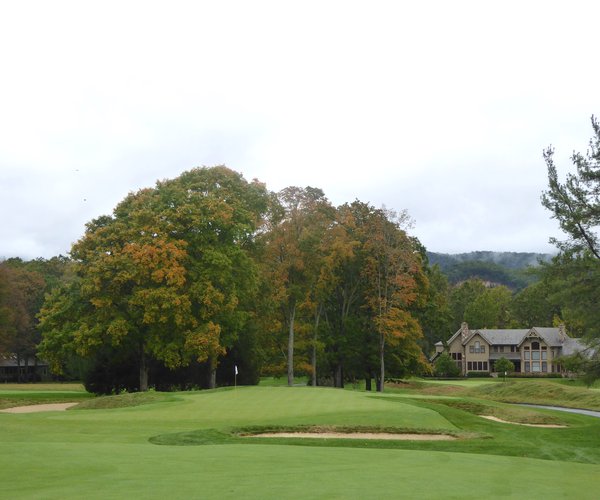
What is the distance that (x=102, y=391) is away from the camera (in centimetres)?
5181

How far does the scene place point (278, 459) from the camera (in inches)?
604

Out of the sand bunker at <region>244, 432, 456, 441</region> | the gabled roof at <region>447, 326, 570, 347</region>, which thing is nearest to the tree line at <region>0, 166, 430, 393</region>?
the sand bunker at <region>244, 432, 456, 441</region>

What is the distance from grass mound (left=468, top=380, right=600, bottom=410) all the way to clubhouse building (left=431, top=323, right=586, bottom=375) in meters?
42.4

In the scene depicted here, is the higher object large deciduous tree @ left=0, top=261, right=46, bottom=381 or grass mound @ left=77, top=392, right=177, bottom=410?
large deciduous tree @ left=0, top=261, right=46, bottom=381

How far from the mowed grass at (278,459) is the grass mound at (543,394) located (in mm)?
19289

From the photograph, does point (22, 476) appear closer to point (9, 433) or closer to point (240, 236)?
point (9, 433)

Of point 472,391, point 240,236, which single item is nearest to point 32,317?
point 240,236

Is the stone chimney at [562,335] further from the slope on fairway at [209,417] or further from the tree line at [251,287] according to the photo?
the slope on fairway at [209,417]

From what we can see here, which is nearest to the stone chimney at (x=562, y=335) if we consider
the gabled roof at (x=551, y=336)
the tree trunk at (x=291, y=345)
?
the gabled roof at (x=551, y=336)

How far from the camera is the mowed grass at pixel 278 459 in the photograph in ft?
36.3

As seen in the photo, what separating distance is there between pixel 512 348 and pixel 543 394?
5130 cm

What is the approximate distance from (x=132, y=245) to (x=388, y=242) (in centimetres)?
2330

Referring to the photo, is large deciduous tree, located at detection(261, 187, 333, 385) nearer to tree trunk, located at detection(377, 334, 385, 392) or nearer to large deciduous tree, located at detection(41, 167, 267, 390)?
large deciduous tree, located at detection(41, 167, 267, 390)

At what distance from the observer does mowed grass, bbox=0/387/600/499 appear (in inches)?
436
